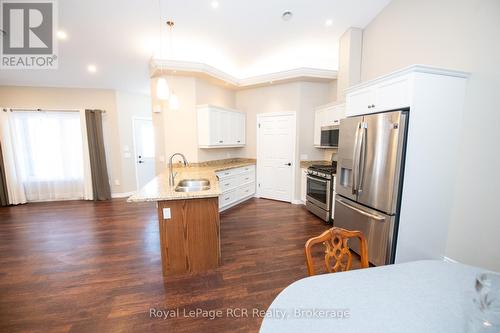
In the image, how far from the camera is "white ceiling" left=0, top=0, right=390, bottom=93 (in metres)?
2.79

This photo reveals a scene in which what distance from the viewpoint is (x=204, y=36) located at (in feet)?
11.2

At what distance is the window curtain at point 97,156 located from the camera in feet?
16.1

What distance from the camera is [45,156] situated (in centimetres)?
490

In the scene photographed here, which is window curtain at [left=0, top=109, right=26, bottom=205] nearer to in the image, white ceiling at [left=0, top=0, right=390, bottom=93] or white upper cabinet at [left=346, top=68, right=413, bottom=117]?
white ceiling at [left=0, top=0, right=390, bottom=93]

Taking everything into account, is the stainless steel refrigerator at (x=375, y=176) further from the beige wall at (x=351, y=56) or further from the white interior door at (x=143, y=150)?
the white interior door at (x=143, y=150)

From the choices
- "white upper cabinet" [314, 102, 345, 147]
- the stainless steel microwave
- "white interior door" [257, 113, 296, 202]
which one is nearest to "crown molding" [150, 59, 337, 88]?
"white upper cabinet" [314, 102, 345, 147]

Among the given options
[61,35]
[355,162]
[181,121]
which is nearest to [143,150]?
[181,121]

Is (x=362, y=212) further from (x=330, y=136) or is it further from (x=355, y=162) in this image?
(x=330, y=136)

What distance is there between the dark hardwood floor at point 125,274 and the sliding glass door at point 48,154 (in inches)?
50.6

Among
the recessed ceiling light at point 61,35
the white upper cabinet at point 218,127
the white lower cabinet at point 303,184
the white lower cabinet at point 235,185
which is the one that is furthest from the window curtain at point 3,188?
the white lower cabinet at point 303,184

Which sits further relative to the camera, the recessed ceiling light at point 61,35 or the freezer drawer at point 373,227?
the recessed ceiling light at point 61,35

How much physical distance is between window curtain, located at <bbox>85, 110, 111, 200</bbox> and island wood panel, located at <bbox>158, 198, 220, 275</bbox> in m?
4.09

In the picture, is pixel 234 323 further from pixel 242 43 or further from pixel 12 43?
pixel 12 43

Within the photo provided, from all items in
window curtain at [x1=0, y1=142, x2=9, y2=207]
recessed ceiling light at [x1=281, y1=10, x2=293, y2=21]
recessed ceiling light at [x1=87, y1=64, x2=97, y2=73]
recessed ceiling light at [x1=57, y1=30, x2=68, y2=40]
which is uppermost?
recessed ceiling light at [x1=281, y1=10, x2=293, y2=21]
